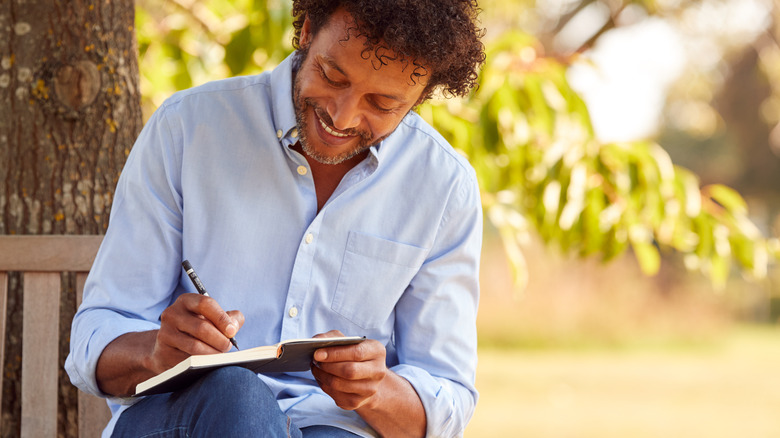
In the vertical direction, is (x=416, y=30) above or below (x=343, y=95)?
above

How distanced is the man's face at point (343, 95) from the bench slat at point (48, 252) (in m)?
0.68

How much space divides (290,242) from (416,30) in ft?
1.75

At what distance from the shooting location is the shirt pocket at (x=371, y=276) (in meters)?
1.87

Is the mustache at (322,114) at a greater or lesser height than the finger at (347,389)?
greater

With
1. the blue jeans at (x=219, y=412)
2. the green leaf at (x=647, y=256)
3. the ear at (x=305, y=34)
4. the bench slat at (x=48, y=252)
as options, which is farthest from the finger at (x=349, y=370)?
the green leaf at (x=647, y=256)

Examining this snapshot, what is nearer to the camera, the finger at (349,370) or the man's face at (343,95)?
the finger at (349,370)

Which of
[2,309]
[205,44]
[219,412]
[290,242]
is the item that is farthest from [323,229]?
[205,44]

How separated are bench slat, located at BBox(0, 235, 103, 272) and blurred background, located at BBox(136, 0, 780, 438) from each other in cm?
102

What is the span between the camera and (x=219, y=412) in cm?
141

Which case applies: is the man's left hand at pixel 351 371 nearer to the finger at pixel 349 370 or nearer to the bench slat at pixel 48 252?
the finger at pixel 349 370

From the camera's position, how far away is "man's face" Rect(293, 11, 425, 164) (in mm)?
1678

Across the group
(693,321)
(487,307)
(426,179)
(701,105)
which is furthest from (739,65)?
(426,179)

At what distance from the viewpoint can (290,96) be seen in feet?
6.04

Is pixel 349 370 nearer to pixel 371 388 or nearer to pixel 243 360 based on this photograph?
pixel 371 388
